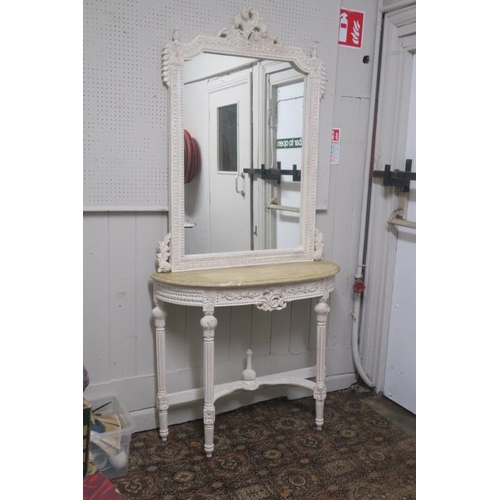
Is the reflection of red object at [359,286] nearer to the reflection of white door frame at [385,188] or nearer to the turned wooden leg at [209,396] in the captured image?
the reflection of white door frame at [385,188]

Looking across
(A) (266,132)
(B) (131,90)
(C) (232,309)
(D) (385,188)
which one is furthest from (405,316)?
(B) (131,90)

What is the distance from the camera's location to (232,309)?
2.63 metres

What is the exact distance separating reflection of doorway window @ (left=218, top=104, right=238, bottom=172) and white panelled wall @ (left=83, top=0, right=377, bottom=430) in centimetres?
32

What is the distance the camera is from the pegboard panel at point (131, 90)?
2.14 metres

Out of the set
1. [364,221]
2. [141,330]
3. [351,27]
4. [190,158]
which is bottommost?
[141,330]

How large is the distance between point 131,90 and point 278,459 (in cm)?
169

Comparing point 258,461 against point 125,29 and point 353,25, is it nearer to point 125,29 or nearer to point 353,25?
point 125,29

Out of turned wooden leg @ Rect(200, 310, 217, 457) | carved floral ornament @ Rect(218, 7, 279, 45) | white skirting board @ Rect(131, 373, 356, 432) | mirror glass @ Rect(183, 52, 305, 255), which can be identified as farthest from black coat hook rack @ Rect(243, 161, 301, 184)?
white skirting board @ Rect(131, 373, 356, 432)

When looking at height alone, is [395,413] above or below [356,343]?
below

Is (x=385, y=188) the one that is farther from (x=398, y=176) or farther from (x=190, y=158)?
(x=190, y=158)

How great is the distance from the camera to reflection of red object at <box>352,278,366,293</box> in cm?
288

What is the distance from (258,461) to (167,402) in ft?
1.60

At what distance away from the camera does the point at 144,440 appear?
243cm

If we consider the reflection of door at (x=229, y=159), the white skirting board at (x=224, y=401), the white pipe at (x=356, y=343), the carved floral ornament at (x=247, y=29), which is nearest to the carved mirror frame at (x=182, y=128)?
the carved floral ornament at (x=247, y=29)
